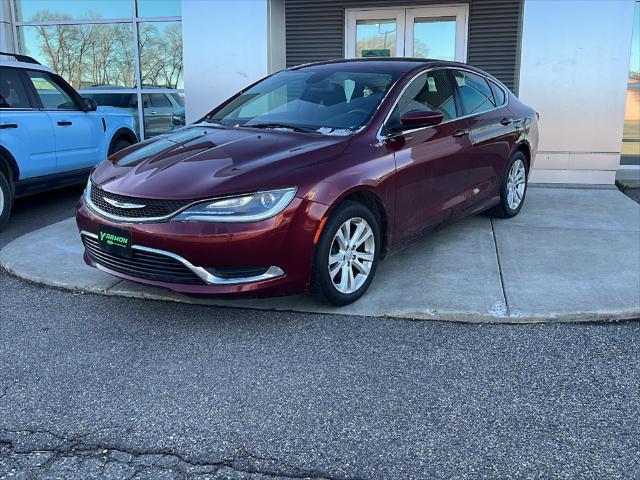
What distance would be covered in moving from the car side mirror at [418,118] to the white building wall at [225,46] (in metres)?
4.64

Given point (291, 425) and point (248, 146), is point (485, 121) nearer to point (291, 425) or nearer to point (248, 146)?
point (248, 146)

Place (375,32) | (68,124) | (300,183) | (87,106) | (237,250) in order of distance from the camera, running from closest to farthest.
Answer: (237,250) < (300,183) < (68,124) < (87,106) < (375,32)

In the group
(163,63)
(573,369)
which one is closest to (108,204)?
(573,369)

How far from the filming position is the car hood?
12.2ft

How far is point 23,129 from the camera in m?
6.63

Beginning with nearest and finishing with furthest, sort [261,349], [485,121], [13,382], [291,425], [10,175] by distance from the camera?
1. [291,425]
2. [13,382]
3. [261,349]
4. [485,121]
5. [10,175]

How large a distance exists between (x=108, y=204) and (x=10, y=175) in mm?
3176

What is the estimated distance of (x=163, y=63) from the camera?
11211mm

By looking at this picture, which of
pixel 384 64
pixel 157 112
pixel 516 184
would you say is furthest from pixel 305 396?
pixel 157 112

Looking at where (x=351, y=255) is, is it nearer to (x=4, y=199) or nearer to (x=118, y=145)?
(x=4, y=199)

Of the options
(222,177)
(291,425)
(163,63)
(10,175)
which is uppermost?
(163,63)

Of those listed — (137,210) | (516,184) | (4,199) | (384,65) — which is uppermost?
(384,65)

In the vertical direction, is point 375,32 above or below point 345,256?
above

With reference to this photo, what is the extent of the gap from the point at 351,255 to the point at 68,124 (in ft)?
15.5
